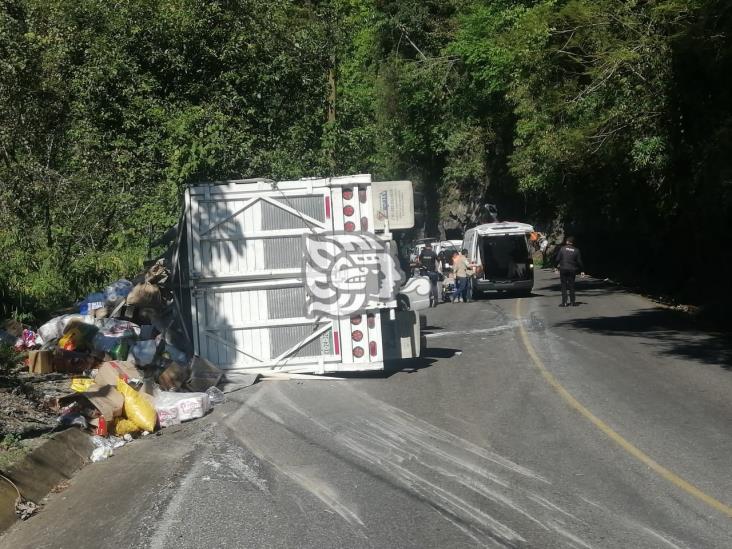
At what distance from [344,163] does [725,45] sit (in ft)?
30.8

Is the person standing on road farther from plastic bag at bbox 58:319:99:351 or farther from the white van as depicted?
plastic bag at bbox 58:319:99:351

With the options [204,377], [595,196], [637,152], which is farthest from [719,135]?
[595,196]

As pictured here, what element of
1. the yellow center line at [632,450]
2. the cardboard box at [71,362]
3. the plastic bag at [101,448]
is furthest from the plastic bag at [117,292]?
the yellow center line at [632,450]

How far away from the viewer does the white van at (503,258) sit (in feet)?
99.9

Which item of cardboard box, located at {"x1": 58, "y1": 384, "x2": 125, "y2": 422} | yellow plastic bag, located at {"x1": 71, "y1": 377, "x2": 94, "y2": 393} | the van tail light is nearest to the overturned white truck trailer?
the van tail light

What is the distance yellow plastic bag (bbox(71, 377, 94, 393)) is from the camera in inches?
451

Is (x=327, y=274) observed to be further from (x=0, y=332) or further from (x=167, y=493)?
(x=167, y=493)

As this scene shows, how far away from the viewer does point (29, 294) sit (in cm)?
1720

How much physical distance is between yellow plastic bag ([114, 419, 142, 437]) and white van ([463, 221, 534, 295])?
21.2 m

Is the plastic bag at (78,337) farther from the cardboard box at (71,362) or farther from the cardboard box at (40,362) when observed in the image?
the cardboard box at (40,362)

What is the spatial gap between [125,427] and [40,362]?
3.20 m

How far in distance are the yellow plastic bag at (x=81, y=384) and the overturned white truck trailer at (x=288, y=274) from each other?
1.72m

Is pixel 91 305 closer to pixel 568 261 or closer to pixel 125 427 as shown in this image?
pixel 125 427

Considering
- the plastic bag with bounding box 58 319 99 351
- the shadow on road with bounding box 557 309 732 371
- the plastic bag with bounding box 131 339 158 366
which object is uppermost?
the plastic bag with bounding box 58 319 99 351
